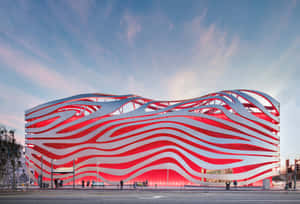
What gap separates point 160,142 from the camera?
54.1 meters

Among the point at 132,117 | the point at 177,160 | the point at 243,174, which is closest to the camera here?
the point at 243,174

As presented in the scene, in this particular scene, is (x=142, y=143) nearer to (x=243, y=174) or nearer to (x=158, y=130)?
(x=158, y=130)

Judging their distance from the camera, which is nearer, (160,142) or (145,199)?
(145,199)

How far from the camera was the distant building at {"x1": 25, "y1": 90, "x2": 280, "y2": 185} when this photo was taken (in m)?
48.7

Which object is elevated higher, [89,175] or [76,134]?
[76,134]

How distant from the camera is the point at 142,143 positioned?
173 feet

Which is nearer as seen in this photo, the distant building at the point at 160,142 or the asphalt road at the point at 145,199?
the asphalt road at the point at 145,199

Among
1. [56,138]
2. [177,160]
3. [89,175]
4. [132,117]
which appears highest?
[132,117]

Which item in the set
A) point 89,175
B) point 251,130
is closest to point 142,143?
point 89,175

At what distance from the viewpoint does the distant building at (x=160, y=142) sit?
1917 inches

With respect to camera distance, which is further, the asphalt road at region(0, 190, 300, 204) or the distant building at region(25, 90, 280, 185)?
the distant building at region(25, 90, 280, 185)

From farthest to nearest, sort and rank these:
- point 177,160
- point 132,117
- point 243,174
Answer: point 132,117, point 177,160, point 243,174

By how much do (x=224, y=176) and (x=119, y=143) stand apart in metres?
20.6

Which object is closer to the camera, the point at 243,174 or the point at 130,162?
the point at 243,174
